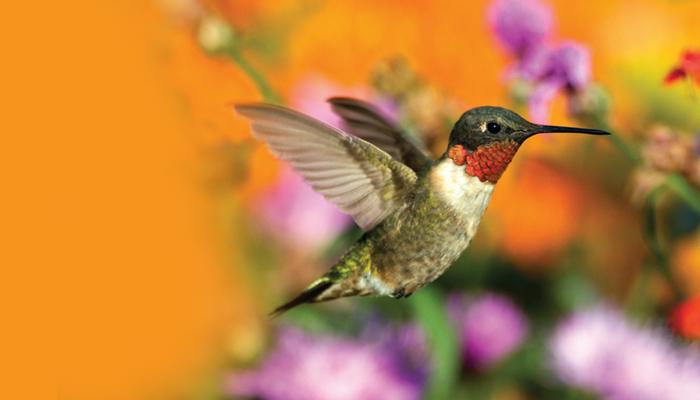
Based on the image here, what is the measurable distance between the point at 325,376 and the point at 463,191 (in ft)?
1.17

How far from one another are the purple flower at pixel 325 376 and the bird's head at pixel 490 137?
355 mm

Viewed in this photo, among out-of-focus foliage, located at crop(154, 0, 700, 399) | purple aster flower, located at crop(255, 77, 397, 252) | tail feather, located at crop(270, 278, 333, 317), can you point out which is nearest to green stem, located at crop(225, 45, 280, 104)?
out-of-focus foliage, located at crop(154, 0, 700, 399)

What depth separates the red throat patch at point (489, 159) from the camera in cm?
30

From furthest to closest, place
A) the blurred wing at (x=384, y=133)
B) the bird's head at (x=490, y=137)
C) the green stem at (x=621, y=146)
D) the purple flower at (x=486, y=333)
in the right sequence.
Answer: the purple flower at (x=486, y=333)
the green stem at (x=621, y=146)
the blurred wing at (x=384, y=133)
the bird's head at (x=490, y=137)

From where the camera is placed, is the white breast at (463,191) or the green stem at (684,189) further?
the green stem at (684,189)

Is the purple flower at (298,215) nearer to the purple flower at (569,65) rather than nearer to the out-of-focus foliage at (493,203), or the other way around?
the out-of-focus foliage at (493,203)

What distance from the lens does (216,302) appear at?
2.70ft

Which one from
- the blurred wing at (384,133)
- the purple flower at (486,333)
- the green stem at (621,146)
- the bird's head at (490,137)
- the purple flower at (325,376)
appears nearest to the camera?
the bird's head at (490,137)

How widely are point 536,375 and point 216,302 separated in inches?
10.7

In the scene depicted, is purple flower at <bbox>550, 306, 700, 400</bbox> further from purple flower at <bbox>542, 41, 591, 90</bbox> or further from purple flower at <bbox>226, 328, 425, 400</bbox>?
purple flower at <bbox>542, 41, 591, 90</bbox>

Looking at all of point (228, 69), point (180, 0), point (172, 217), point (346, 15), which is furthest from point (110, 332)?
point (180, 0)

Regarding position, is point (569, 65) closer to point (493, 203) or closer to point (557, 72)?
point (557, 72)

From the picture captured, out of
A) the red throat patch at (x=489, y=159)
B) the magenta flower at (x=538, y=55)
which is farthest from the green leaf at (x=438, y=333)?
the red throat patch at (x=489, y=159)

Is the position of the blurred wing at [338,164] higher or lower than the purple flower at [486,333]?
higher
